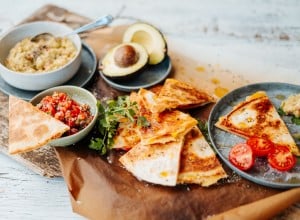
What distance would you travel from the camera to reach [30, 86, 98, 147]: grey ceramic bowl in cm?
283

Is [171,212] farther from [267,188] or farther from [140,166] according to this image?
[267,188]

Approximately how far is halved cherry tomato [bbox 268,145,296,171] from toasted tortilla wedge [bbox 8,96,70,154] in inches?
50.6

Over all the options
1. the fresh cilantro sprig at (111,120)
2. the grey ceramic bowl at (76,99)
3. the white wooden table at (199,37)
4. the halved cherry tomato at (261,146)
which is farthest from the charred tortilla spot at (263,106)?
the grey ceramic bowl at (76,99)

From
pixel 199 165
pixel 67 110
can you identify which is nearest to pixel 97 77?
pixel 67 110

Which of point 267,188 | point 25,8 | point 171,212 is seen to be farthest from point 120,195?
point 25,8

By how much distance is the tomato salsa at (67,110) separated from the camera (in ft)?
9.44

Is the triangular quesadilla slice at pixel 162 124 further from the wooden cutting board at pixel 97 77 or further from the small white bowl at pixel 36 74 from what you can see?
the small white bowl at pixel 36 74

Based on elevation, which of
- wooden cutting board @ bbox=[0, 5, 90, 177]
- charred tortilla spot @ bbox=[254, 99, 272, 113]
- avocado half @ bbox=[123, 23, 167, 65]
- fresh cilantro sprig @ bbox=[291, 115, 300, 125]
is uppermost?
avocado half @ bbox=[123, 23, 167, 65]

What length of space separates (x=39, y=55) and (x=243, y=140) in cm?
168

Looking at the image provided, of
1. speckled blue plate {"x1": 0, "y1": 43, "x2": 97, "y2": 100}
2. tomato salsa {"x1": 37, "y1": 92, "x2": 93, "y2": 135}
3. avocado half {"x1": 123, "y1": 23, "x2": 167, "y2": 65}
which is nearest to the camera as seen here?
tomato salsa {"x1": 37, "y1": 92, "x2": 93, "y2": 135}

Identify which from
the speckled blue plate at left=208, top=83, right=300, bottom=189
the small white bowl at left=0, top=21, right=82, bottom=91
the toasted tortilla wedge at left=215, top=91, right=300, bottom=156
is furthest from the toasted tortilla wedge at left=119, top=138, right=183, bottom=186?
the small white bowl at left=0, top=21, right=82, bottom=91

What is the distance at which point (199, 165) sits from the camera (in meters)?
2.68

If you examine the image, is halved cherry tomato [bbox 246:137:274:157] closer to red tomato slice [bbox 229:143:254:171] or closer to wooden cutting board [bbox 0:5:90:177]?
red tomato slice [bbox 229:143:254:171]

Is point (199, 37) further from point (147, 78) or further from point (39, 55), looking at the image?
point (39, 55)
